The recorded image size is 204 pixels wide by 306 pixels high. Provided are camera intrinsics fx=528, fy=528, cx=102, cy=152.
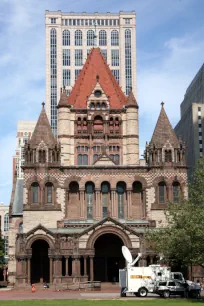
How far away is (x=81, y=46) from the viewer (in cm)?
16425

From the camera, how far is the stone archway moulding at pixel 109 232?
6306cm

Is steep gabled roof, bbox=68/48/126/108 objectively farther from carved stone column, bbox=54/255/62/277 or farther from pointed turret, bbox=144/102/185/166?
carved stone column, bbox=54/255/62/277

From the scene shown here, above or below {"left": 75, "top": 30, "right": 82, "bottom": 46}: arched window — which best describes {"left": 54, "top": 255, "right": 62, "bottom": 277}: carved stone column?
below

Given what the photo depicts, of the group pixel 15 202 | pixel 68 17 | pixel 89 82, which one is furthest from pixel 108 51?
pixel 15 202

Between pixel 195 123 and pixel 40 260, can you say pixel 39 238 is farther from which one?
pixel 195 123

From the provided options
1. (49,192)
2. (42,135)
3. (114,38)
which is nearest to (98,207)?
(49,192)

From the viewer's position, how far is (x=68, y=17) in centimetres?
16712

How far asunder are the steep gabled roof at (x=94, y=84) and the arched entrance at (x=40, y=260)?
95.0 feet

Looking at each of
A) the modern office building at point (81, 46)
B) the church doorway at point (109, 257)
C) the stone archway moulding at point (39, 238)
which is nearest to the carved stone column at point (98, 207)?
the church doorway at point (109, 257)

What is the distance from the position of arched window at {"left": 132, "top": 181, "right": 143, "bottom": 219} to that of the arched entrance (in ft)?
41.9

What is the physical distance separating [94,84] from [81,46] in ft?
250

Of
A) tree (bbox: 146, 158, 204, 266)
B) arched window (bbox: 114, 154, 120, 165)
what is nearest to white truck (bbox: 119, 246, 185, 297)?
tree (bbox: 146, 158, 204, 266)

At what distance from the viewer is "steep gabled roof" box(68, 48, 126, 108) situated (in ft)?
295

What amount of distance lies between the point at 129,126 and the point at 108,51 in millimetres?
80437
